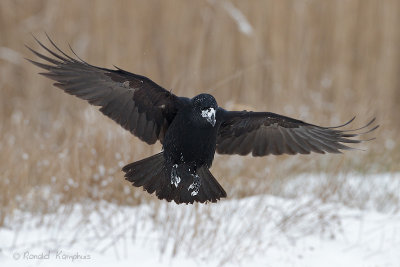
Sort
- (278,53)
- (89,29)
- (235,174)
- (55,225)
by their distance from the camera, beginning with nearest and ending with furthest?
(55,225) → (235,174) → (278,53) → (89,29)

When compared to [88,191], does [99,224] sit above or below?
below

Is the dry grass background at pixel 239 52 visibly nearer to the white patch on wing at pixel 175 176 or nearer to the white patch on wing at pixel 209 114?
the white patch on wing at pixel 175 176

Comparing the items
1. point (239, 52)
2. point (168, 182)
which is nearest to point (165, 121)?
point (168, 182)


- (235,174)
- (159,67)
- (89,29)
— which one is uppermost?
(89,29)

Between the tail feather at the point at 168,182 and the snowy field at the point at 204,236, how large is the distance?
1.06 ft

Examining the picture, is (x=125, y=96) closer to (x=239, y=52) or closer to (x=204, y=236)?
(x=204, y=236)

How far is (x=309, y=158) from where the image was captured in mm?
4977

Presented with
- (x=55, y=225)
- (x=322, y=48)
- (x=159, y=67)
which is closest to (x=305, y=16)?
(x=322, y=48)

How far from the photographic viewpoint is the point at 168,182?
318cm

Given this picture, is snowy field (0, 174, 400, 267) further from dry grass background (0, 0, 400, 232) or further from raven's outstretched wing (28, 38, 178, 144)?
dry grass background (0, 0, 400, 232)

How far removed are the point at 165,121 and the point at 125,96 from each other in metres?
0.26

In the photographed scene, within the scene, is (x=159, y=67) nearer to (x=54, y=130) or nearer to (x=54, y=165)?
(x=54, y=130)

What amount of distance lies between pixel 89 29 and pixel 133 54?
665 millimetres

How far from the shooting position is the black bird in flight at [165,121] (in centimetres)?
306
